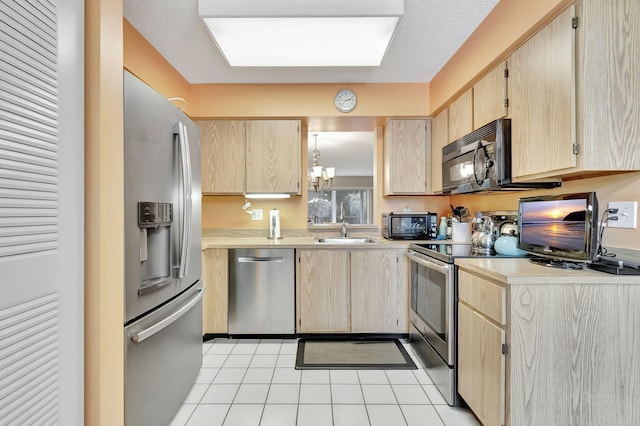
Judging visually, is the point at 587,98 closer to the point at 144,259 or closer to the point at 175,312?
the point at 144,259

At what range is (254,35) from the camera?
1968 millimetres

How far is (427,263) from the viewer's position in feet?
7.17

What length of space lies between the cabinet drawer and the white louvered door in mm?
1565

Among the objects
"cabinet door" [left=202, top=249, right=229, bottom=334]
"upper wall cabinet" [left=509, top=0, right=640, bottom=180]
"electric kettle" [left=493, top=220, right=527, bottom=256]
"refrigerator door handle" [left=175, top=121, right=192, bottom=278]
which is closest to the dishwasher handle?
"cabinet door" [left=202, top=249, right=229, bottom=334]

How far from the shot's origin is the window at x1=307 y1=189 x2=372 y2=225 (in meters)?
8.58

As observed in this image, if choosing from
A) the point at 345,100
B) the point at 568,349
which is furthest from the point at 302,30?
the point at 568,349

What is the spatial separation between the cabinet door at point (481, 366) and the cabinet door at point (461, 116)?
4.30ft

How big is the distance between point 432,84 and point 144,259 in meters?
2.74

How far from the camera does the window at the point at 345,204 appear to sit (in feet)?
28.1

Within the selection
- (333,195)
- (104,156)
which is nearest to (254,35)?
(104,156)

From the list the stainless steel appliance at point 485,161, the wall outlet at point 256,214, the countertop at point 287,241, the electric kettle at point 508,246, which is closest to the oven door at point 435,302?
the countertop at point 287,241

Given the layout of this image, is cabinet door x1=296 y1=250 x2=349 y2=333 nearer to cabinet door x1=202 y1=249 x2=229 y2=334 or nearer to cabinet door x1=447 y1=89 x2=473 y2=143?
cabinet door x1=202 y1=249 x2=229 y2=334

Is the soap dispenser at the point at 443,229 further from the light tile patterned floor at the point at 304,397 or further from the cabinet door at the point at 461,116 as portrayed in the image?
the light tile patterned floor at the point at 304,397

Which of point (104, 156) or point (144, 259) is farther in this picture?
point (144, 259)
